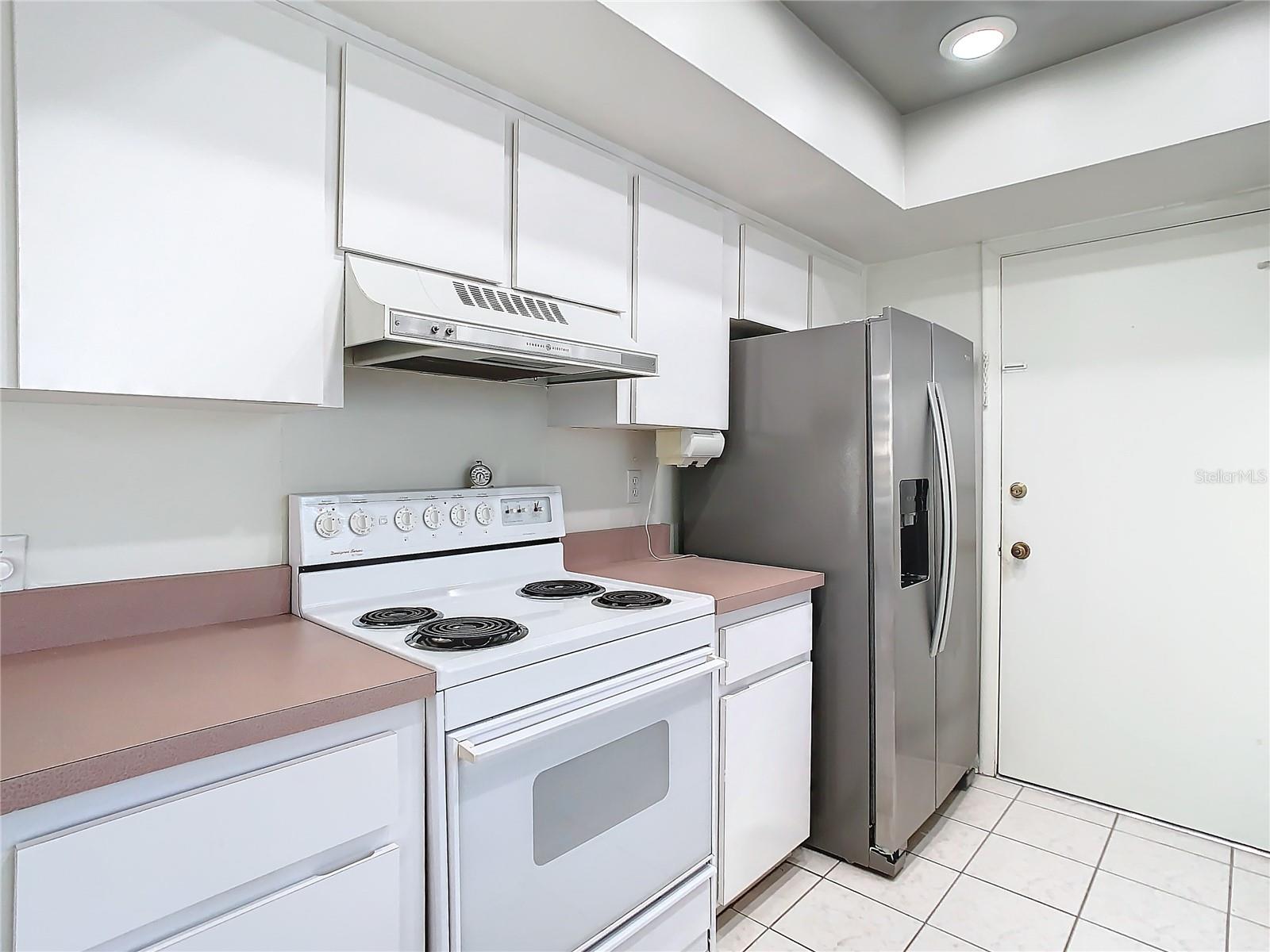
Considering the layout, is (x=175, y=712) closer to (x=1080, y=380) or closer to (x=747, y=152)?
(x=747, y=152)

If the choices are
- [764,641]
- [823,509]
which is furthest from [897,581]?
[764,641]

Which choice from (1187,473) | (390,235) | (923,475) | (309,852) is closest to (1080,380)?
(1187,473)

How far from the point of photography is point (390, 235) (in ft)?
4.88

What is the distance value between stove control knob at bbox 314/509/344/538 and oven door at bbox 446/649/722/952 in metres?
0.65

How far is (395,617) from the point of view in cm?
150

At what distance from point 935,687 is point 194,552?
86.9 inches

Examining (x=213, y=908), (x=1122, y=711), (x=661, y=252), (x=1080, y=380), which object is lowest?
(x=1122, y=711)

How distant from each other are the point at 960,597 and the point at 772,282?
4.42 feet

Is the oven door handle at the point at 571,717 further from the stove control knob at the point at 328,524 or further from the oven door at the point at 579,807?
the stove control knob at the point at 328,524

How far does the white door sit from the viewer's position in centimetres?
233

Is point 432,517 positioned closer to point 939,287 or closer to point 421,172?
point 421,172

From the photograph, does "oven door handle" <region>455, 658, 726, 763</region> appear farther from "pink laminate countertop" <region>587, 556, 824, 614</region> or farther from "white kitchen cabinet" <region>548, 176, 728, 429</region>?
"white kitchen cabinet" <region>548, 176, 728, 429</region>

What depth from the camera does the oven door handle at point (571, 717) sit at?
117 cm

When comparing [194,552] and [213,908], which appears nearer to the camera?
[213,908]
